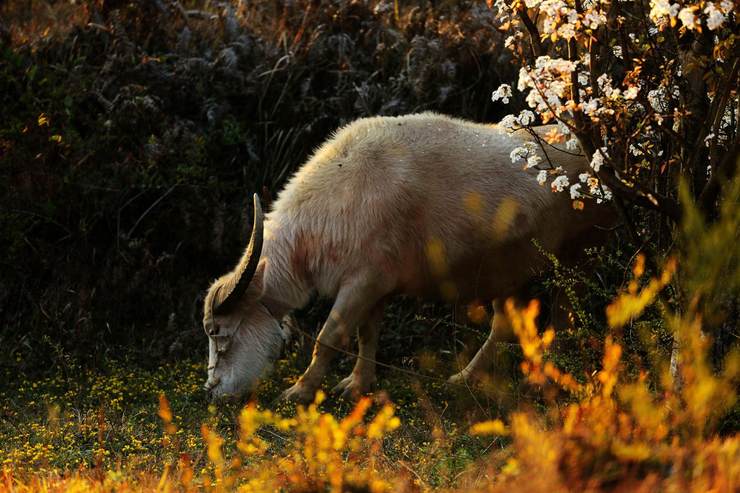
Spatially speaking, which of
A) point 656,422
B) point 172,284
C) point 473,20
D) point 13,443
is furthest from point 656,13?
point 473,20

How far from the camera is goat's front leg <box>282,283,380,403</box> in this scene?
646 centimetres

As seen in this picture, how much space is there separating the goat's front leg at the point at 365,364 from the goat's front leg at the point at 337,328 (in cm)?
28

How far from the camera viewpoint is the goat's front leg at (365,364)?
691 cm

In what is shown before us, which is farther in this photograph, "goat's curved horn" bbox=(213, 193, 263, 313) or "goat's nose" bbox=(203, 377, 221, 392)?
"goat's nose" bbox=(203, 377, 221, 392)

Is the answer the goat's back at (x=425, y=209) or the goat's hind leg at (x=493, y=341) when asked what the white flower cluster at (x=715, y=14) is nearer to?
the goat's back at (x=425, y=209)

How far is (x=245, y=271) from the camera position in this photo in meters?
6.20

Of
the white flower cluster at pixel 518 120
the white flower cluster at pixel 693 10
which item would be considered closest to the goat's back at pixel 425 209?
the white flower cluster at pixel 518 120

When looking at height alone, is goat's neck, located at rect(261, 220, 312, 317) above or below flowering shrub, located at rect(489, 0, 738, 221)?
below

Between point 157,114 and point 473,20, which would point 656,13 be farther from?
point 473,20

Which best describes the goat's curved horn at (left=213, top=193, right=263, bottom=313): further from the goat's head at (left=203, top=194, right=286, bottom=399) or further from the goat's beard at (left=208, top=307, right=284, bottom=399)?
Answer: the goat's beard at (left=208, top=307, right=284, bottom=399)

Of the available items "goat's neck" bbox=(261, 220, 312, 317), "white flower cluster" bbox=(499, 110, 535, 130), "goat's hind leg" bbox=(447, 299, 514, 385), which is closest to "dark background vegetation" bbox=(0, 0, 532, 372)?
"goat's hind leg" bbox=(447, 299, 514, 385)

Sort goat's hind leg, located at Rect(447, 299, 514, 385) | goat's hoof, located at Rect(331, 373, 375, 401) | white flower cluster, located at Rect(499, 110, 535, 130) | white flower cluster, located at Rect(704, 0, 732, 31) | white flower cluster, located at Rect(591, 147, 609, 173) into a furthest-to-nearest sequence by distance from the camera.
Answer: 1. goat's hind leg, located at Rect(447, 299, 514, 385)
2. goat's hoof, located at Rect(331, 373, 375, 401)
3. white flower cluster, located at Rect(499, 110, 535, 130)
4. white flower cluster, located at Rect(591, 147, 609, 173)
5. white flower cluster, located at Rect(704, 0, 732, 31)

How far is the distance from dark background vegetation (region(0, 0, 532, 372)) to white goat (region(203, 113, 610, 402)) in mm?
1163

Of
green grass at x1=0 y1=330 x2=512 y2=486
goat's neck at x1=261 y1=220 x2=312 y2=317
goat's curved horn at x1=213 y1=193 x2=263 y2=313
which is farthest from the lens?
goat's neck at x1=261 y1=220 x2=312 y2=317
